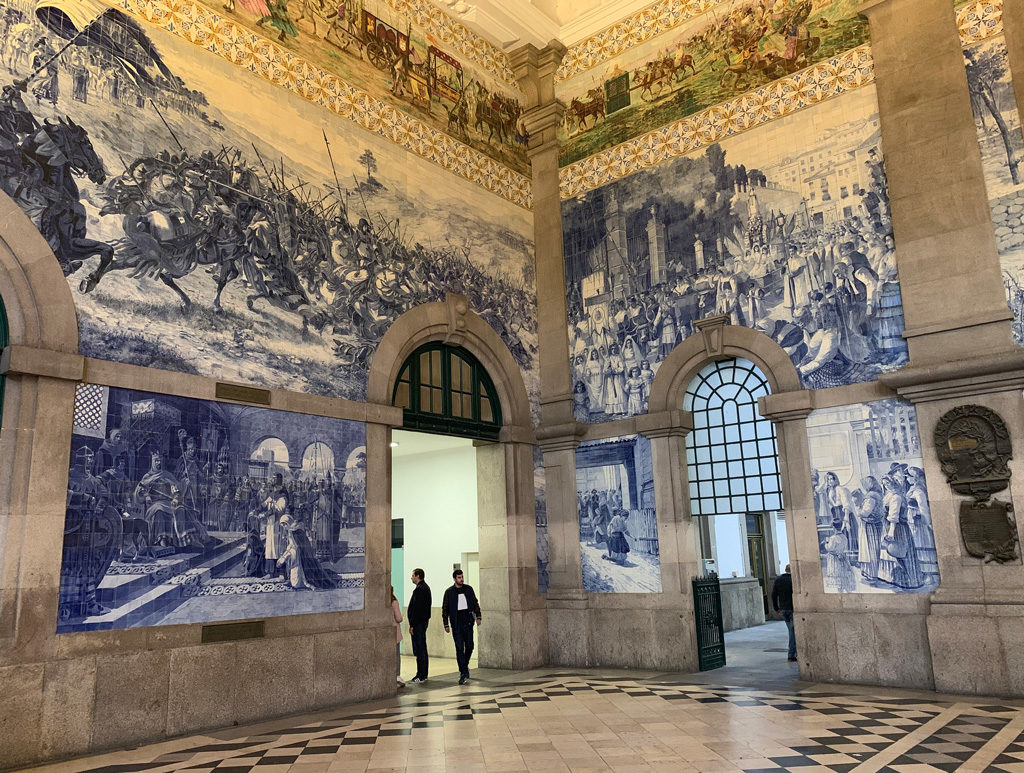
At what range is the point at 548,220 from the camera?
1405 cm

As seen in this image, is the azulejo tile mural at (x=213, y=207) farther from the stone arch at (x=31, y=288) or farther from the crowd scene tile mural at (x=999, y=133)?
the crowd scene tile mural at (x=999, y=133)

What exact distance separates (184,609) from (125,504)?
1.30m

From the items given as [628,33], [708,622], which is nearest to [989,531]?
[708,622]

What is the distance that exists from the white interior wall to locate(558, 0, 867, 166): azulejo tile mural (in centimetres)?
589

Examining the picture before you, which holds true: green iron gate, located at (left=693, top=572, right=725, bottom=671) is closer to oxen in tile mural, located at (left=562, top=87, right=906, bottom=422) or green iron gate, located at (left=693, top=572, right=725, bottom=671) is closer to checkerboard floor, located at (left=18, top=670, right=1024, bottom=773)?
checkerboard floor, located at (left=18, top=670, right=1024, bottom=773)

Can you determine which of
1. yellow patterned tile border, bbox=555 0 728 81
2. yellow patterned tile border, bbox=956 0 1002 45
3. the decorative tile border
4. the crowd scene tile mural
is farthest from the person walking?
yellow patterned tile border, bbox=956 0 1002 45

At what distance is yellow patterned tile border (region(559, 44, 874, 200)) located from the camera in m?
11.1

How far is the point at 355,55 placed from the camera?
11398mm

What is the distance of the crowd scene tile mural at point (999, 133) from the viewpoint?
30.7 feet

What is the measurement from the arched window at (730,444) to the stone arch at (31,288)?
28.8 ft

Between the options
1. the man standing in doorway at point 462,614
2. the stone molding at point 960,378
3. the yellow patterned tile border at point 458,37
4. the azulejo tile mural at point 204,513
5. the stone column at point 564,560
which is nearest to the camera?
the azulejo tile mural at point 204,513

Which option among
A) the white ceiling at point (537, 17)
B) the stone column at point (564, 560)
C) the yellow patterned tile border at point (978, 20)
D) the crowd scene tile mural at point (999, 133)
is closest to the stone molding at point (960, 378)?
the crowd scene tile mural at point (999, 133)

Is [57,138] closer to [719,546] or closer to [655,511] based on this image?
[655,511]

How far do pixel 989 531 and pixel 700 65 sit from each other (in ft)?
27.0
